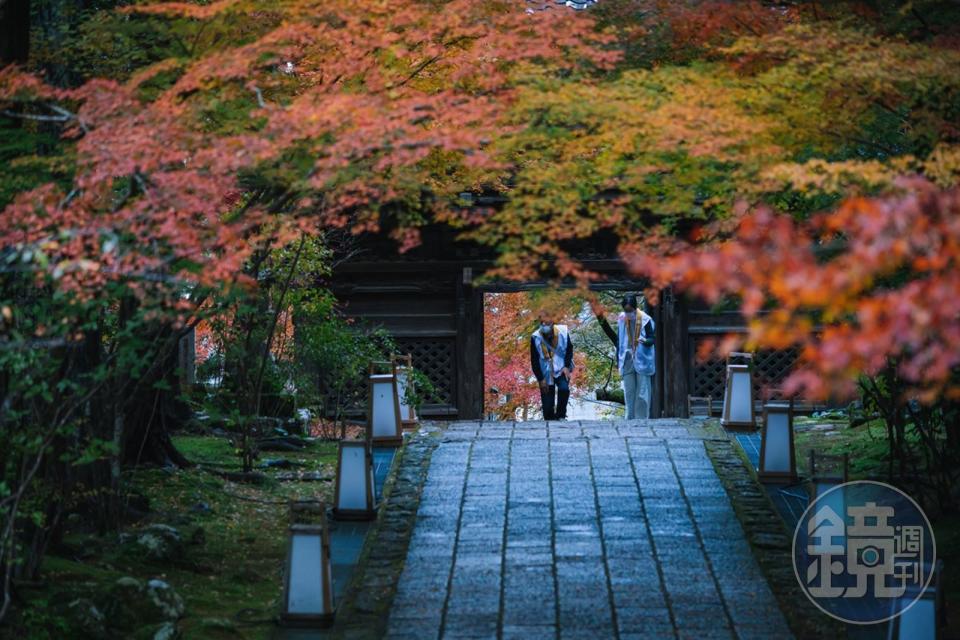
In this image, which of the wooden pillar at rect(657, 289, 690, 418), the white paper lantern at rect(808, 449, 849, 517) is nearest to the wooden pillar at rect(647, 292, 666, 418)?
the wooden pillar at rect(657, 289, 690, 418)

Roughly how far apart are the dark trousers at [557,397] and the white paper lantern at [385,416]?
145 inches

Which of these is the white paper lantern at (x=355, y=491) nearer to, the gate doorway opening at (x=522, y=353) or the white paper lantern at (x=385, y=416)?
the white paper lantern at (x=385, y=416)

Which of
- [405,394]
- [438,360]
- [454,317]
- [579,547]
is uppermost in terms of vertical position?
[454,317]

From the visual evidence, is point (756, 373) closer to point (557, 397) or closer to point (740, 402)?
point (557, 397)

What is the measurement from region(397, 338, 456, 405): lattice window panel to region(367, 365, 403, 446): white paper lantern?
4.61 meters

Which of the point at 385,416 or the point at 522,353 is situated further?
the point at 522,353

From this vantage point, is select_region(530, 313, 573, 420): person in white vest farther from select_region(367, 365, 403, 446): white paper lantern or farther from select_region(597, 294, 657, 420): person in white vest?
select_region(367, 365, 403, 446): white paper lantern

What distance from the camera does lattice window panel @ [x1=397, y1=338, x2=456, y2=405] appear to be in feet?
66.1

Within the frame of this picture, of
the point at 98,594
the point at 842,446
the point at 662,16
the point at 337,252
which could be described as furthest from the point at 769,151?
the point at 337,252

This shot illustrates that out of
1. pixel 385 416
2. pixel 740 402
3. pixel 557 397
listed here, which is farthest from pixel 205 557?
pixel 557 397

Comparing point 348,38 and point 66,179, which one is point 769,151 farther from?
point 66,179

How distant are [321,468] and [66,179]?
656 cm
